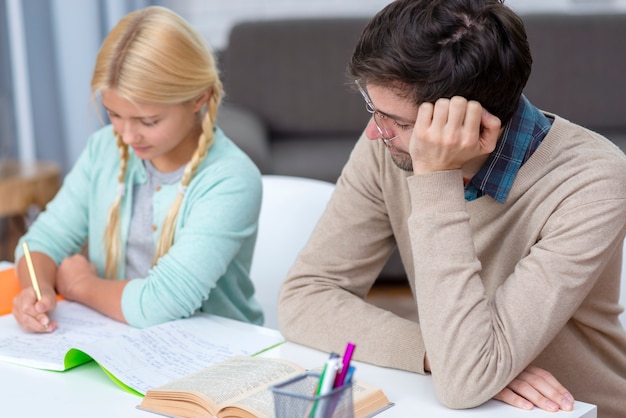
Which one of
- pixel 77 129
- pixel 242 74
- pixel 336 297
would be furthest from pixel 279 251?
pixel 77 129

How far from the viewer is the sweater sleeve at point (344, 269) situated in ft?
4.20

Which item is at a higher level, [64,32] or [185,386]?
[185,386]

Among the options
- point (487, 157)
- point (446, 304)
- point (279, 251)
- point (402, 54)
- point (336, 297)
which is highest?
point (402, 54)

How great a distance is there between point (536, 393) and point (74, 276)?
0.84m

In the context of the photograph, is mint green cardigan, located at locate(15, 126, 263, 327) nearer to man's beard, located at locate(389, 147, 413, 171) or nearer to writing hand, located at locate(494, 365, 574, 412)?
man's beard, located at locate(389, 147, 413, 171)

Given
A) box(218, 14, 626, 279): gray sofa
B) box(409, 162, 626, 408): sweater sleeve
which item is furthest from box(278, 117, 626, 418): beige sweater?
box(218, 14, 626, 279): gray sofa

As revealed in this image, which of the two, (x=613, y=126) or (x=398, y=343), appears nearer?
(x=398, y=343)

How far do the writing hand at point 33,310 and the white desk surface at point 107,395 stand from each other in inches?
5.4

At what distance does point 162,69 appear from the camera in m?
1.59

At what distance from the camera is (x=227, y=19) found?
3.87m

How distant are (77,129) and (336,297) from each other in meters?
2.58

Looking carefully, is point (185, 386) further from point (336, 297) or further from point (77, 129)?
point (77, 129)

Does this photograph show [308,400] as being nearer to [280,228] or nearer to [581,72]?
[280,228]

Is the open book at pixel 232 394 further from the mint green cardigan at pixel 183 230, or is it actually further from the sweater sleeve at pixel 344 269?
the mint green cardigan at pixel 183 230
